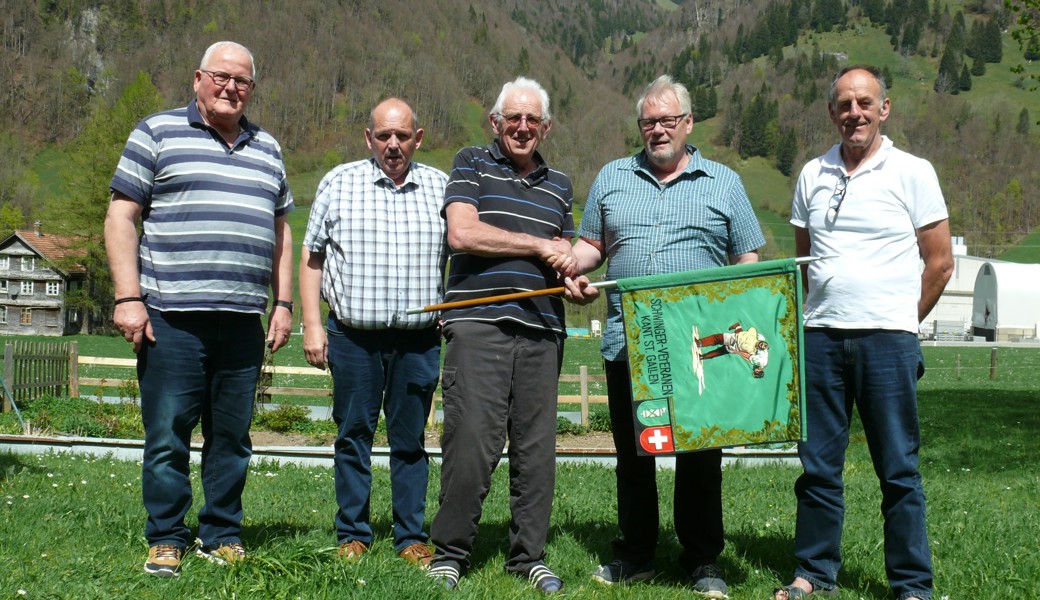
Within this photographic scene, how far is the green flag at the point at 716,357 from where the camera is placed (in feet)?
14.4

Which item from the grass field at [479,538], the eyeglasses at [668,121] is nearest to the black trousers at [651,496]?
the grass field at [479,538]

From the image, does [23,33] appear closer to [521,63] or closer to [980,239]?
[521,63]

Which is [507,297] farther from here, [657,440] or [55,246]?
[55,246]

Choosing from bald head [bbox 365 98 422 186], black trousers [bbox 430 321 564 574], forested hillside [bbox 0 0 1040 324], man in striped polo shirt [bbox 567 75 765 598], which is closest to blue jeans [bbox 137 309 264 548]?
black trousers [bbox 430 321 564 574]

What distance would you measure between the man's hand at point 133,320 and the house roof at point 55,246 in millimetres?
59829

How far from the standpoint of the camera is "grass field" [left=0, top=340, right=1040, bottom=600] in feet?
13.6

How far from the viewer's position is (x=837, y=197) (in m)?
4.55

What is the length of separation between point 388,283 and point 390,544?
143 centimetres

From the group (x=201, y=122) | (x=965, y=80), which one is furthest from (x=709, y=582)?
(x=965, y=80)

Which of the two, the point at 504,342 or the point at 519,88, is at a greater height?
the point at 519,88

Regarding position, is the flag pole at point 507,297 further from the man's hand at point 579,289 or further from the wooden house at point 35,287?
the wooden house at point 35,287

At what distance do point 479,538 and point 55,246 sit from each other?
224 ft

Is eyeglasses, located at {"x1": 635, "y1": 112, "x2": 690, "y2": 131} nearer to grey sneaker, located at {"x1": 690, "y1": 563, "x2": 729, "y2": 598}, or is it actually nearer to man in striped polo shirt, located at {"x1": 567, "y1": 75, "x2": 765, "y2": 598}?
man in striped polo shirt, located at {"x1": 567, "y1": 75, "x2": 765, "y2": 598}

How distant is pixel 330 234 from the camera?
517cm
